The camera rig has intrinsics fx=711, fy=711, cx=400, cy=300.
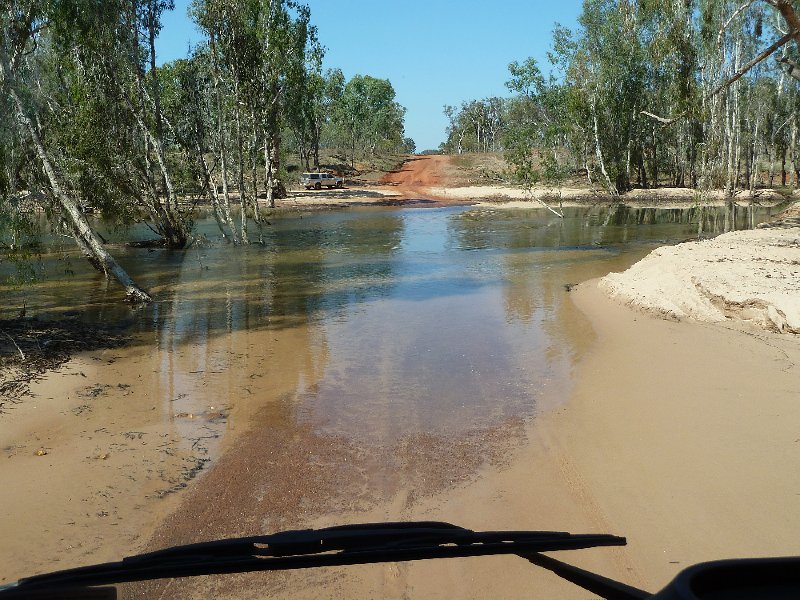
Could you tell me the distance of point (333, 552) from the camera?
2.00 metres

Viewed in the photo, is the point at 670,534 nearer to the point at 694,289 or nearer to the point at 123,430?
the point at 123,430

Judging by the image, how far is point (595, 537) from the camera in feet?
7.20

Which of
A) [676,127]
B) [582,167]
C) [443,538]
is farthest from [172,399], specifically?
[582,167]

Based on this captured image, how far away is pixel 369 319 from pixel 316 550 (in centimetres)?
1116

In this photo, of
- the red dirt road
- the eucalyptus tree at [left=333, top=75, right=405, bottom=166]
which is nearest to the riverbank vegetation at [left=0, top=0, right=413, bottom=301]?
the red dirt road

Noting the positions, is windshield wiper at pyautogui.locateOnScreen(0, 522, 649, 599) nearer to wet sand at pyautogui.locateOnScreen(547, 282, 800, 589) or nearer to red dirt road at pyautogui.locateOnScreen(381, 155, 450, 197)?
wet sand at pyautogui.locateOnScreen(547, 282, 800, 589)

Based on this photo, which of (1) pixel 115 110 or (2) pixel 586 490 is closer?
(2) pixel 586 490

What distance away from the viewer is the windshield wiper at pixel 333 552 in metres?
1.83

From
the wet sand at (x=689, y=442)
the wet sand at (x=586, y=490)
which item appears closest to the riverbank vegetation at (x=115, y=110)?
the wet sand at (x=586, y=490)

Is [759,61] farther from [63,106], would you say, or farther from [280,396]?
[63,106]

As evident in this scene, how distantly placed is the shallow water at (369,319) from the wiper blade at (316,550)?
16.1ft

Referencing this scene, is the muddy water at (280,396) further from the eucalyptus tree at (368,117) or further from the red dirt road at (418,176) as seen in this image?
the eucalyptus tree at (368,117)

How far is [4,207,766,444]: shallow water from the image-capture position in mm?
8344

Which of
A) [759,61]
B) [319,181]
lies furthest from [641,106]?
[759,61]
